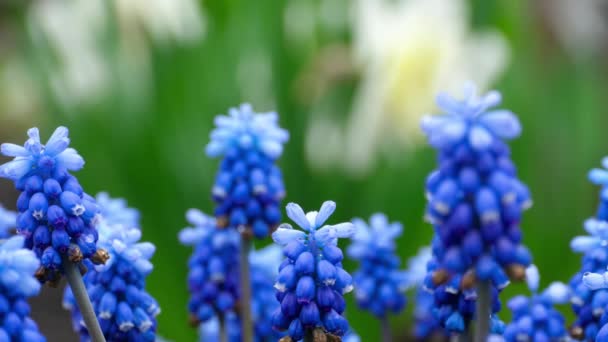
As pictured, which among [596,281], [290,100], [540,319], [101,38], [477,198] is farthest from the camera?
[101,38]

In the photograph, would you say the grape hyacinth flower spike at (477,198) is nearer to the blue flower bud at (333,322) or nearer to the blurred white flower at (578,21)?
the blue flower bud at (333,322)

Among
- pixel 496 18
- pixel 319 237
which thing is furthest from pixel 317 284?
pixel 496 18

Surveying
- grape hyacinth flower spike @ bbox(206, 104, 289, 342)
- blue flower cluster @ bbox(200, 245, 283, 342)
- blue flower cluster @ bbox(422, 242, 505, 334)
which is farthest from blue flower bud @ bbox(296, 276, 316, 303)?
blue flower cluster @ bbox(200, 245, 283, 342)

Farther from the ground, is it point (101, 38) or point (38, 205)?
point (101, 38)

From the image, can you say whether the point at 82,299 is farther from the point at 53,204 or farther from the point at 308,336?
the point at 308,336

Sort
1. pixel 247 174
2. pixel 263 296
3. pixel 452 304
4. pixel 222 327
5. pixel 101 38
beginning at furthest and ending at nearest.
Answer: pixel 101 38, pixel 263 296, pixel 222 327, pixel 247 174, pixel 452 304

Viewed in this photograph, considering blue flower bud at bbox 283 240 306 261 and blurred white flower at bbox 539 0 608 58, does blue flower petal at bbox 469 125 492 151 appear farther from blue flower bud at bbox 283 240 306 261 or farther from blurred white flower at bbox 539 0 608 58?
blurred white flower at bbox 539 0 608 58

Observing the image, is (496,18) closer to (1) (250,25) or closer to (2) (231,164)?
(1) (250,25)

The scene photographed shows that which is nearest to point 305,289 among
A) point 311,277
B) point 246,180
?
point 311,277
